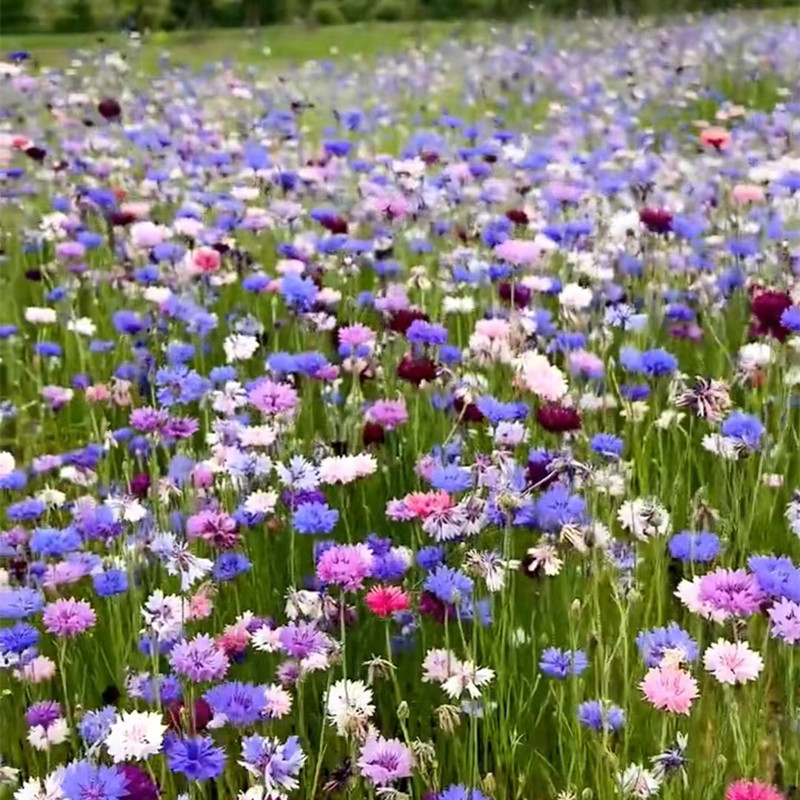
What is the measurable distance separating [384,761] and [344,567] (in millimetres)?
238

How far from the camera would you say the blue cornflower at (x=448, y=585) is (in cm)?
159

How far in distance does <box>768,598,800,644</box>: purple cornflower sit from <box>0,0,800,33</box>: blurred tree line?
11.8 m

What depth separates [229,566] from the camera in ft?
5.80

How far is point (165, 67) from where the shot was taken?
8.34 metres

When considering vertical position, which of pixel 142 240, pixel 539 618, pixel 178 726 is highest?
pixel 142 240

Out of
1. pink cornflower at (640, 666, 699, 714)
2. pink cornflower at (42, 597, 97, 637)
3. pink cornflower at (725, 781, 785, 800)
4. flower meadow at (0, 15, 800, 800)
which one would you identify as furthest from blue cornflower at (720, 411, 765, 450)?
pink cornflower at (42, 597, 97, 637)

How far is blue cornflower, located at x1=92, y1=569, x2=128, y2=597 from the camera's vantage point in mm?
1695

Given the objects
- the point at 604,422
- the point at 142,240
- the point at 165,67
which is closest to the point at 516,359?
the point at 604,422

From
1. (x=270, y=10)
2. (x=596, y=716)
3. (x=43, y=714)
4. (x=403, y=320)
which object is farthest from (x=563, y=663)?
(x=270, y=10)

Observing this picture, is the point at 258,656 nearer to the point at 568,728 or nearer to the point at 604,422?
the point at 568,728

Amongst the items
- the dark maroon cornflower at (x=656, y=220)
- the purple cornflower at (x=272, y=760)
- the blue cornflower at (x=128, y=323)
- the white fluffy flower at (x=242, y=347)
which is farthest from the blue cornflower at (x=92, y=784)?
the dark maroon cornflower at (x=656, y=220)

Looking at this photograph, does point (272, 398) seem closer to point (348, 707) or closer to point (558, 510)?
point (558, 510)

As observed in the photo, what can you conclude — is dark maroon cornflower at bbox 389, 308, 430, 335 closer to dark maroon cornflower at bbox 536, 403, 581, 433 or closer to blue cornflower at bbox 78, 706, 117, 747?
dark maroon cornflower at bbox 536, 403, 581, 433

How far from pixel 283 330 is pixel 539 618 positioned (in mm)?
1536
